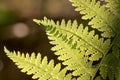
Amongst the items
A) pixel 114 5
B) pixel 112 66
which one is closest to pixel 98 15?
pixel 114 5

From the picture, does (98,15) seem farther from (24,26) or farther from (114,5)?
(24,26)

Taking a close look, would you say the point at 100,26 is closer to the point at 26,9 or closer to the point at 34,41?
the point at 34,41

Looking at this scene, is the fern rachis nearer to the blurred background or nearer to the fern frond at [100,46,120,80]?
the fern frond at [100,46,120,80]

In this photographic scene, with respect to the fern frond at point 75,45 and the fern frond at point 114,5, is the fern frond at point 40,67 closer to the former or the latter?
Result: the fern frond at point 75,45

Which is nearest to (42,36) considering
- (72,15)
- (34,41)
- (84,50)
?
(34,41)

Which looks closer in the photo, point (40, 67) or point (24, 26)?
point (40, 67)

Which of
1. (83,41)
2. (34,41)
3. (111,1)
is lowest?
(34,41)

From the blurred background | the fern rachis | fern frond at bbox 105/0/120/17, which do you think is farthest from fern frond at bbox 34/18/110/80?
the blurred background
